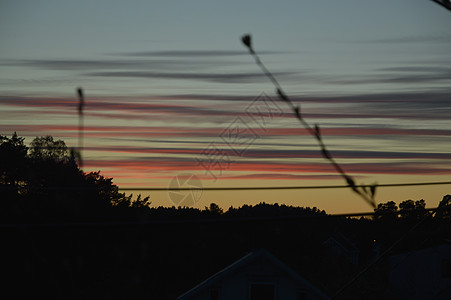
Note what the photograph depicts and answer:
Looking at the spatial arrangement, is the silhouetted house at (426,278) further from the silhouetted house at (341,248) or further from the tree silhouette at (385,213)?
the tree silhouette at (385,213)

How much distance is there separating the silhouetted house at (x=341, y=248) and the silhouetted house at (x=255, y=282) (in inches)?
1208

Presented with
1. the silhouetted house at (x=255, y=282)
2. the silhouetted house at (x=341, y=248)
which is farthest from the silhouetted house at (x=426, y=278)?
the silhouetted house at (x=341, y=248)

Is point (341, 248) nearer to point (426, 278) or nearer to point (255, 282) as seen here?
point (426, 278)

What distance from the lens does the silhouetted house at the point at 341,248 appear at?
59.0 m

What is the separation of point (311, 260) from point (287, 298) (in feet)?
78.1

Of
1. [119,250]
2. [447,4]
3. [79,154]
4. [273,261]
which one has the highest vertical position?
[273,261]

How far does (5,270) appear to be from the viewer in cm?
1532

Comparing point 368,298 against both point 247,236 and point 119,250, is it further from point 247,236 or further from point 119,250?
point 119,250

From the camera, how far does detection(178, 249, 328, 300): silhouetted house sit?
90.9 feet

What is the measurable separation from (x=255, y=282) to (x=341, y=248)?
113ft

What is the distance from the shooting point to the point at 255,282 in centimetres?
2839

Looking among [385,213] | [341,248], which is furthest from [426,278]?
[385,213]

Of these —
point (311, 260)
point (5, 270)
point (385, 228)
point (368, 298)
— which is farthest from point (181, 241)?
point (385, 228)

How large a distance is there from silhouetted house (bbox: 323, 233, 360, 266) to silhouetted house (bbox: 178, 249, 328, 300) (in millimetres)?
→ 30683
